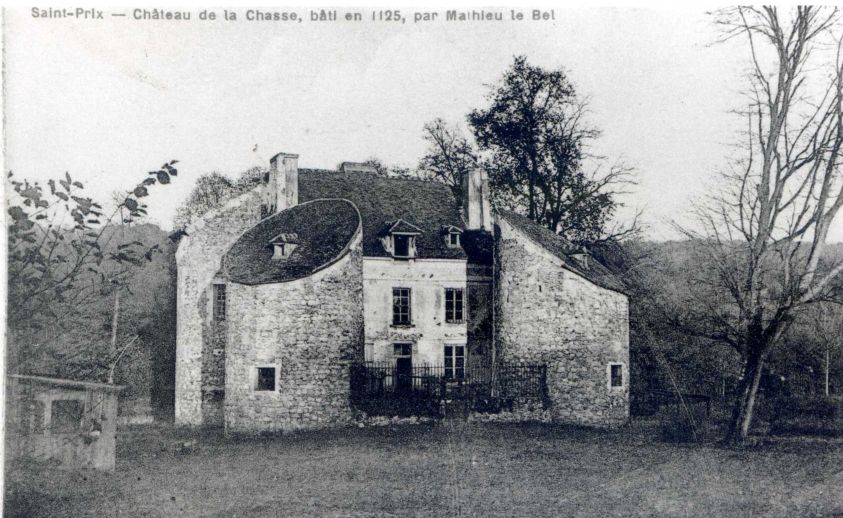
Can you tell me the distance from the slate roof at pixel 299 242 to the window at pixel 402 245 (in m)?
1.71

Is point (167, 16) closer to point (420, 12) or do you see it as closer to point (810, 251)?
point (420, 12)

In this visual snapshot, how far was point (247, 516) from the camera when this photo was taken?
8.54 m

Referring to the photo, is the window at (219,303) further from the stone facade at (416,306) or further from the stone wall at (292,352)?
the stone facade at (416,306)

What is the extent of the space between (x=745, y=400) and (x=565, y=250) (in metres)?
4.99

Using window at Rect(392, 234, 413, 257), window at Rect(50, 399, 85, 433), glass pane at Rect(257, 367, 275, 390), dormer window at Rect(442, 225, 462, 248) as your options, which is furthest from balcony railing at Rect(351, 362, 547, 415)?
window at Rect(50, 399, 85, 433)

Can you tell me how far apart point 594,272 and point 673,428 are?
12.9 feet

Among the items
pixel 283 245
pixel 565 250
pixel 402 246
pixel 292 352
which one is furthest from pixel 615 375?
pixel 283 245

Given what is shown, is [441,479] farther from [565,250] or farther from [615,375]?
[565,250]

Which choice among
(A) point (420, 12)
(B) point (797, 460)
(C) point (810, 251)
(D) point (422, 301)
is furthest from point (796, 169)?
(D) point (422, 301)

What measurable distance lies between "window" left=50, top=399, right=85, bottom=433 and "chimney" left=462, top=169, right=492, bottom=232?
11.0 metres

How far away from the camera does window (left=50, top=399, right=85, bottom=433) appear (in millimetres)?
8492

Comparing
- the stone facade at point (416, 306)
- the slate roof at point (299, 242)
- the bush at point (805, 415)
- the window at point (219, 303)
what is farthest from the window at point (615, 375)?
the window at point (219, 303)

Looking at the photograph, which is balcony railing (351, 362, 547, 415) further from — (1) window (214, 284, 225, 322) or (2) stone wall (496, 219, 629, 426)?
(1) window (214, 284, 225, 322)

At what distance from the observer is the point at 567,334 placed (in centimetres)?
1436
